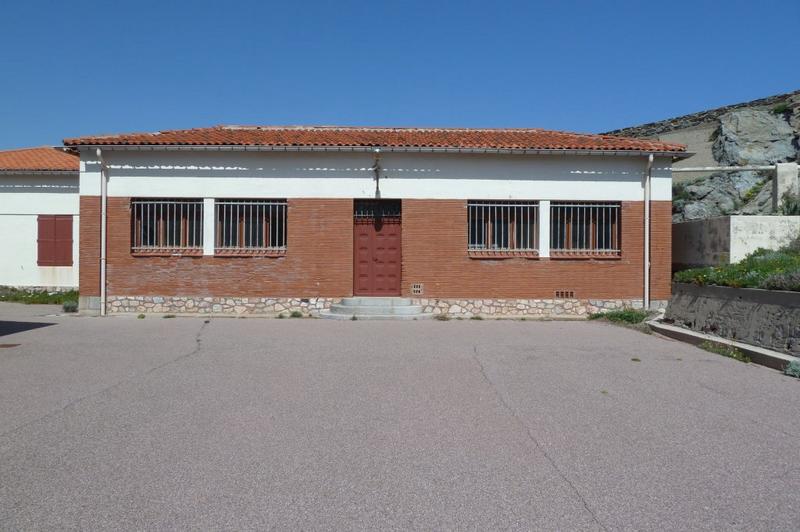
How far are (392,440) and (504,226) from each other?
10.8 meters

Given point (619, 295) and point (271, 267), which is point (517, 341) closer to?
point (619, 295)

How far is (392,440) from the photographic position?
5191 mm

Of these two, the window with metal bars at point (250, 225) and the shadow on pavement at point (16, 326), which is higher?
→ the window with metal bars at point (250, 225)

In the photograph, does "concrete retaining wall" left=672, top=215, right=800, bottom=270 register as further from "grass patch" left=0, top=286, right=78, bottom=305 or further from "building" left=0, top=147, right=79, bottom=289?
"building" left=0, top=147, right=79, bottom=289

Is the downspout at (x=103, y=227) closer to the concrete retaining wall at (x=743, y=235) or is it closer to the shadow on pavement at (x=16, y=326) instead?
the shadow on pavement at (x=16, y=326)

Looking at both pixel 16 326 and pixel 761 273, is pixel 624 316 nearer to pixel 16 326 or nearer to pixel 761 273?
pixel 761 273

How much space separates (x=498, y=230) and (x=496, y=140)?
2.36m

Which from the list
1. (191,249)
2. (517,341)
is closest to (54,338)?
(191,249)

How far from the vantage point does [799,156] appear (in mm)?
24766

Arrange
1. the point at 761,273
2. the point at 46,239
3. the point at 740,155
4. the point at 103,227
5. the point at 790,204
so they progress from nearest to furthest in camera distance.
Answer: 1. the point at 761,273
2. the point at 103,227
3. the point at 790,204
4. the point at 46,239
5. the point at 740,155

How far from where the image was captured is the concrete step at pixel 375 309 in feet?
48.1

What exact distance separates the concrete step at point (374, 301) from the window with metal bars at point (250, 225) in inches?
81.0

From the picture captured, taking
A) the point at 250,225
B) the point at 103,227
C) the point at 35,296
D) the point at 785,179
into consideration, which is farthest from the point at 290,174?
the point at 785,179

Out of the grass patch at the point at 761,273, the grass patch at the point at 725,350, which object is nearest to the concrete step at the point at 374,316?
the grass patch at the point at 761,273
